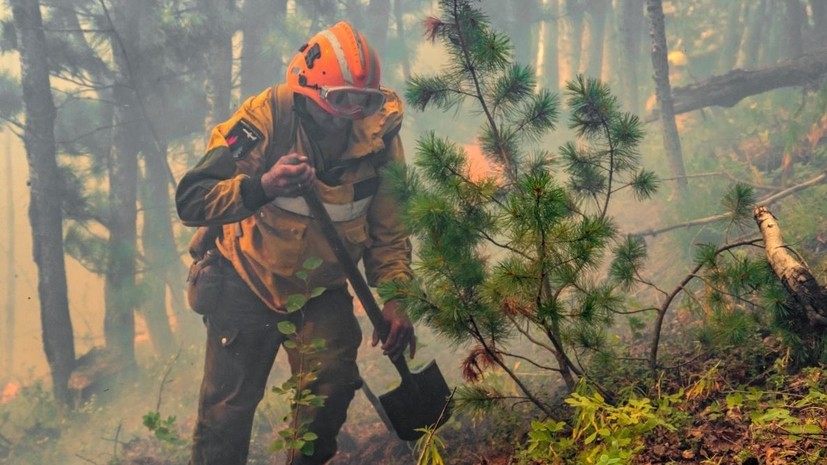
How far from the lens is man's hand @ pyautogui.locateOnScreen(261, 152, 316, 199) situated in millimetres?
3494

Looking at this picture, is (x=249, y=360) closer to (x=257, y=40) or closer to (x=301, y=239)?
(x=301, y=239)

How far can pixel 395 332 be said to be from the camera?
3.91m

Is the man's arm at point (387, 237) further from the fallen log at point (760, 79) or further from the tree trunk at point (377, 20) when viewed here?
the tree trunk at point (377, 20)

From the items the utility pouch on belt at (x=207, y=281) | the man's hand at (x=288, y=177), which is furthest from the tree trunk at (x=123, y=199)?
the man's hand at (x=288, y=177)

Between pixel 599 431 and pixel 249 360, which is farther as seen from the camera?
pixel 249 360

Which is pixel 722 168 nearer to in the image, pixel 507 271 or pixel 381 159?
pixel 381 159

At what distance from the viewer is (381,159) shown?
4.08 m

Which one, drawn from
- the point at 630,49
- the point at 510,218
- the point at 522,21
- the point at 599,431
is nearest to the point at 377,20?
the point at 522,21

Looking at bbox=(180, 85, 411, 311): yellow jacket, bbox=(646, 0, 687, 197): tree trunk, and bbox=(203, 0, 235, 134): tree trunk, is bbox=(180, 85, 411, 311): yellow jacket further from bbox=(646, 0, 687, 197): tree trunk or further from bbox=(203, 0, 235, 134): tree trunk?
bbox=(203, 0, 235, 134): tree trunk

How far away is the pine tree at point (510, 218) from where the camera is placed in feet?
7.74

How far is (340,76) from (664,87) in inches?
228

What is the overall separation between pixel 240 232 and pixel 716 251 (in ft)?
9.79

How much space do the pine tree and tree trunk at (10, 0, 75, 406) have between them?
23.5ft

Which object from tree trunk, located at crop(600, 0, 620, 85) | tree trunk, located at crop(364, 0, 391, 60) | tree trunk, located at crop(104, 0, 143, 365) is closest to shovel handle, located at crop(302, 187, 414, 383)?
tree trunk, located at crop(104, 0, 143, 365)
